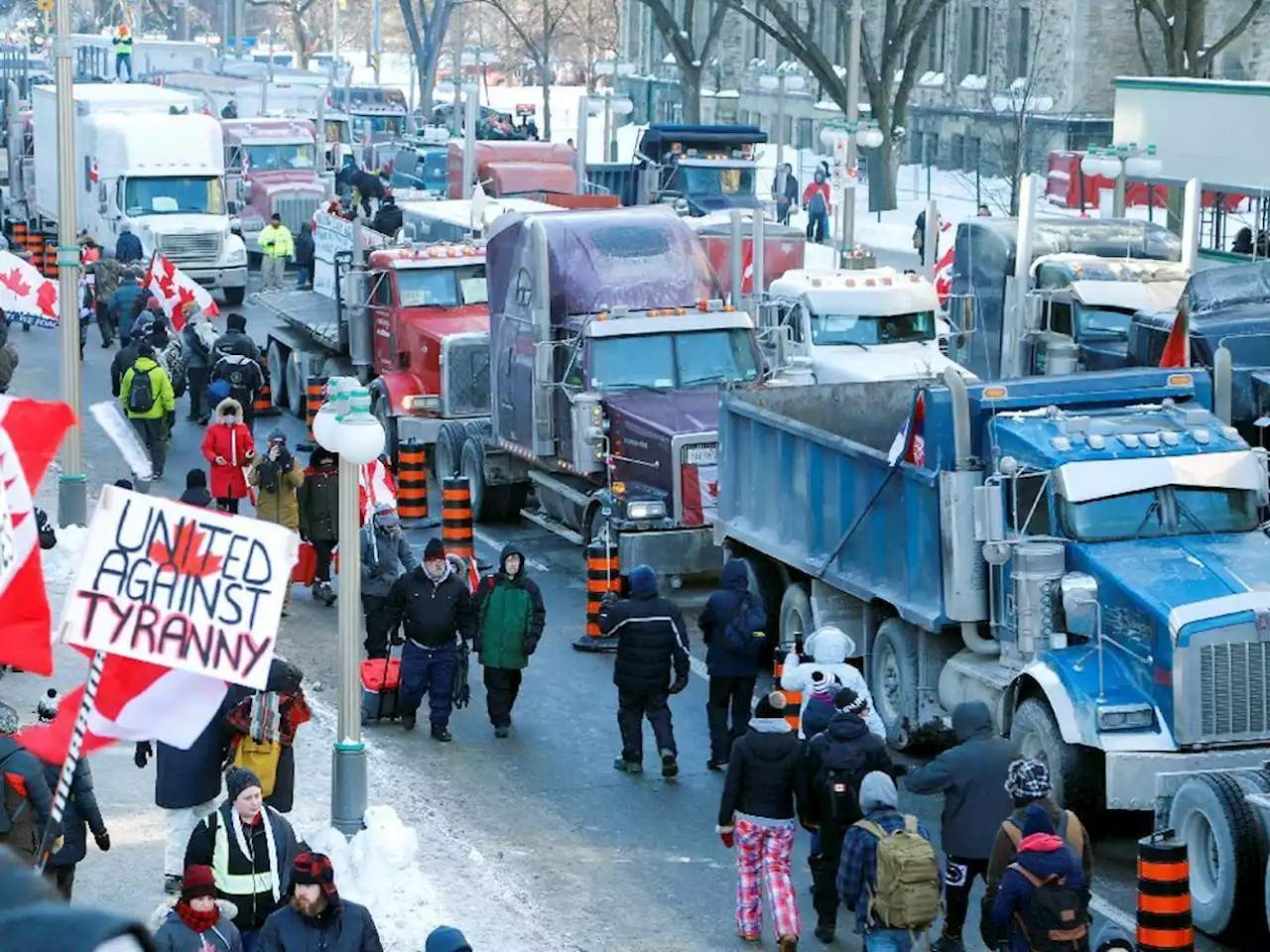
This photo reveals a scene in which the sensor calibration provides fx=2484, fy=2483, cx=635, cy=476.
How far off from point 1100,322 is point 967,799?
13791 mm

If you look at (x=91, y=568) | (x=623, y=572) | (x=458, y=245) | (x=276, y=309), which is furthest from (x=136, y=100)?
(x=91, y=568)

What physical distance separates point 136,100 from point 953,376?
34189 mm

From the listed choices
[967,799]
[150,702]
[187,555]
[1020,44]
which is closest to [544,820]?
[967,799]

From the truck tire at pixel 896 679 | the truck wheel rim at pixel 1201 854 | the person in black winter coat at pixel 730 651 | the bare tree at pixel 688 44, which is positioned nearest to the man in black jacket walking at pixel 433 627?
the person in black winter coat at pixel 730 651

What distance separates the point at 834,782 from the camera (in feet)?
40.8

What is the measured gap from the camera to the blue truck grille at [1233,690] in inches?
514

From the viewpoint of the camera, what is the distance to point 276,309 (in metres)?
30.7

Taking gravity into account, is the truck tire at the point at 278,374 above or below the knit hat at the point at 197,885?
below

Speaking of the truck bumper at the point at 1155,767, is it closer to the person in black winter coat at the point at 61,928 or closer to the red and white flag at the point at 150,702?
the red and white flag at the point at 150,702

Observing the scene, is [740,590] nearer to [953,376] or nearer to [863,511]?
[863,511]

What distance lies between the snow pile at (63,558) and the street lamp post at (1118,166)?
69.3 feet

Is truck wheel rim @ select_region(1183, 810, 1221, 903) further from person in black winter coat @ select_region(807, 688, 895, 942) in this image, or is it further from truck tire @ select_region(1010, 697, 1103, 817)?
person in black winter coat @ select_region(807, 688, 895, 942)

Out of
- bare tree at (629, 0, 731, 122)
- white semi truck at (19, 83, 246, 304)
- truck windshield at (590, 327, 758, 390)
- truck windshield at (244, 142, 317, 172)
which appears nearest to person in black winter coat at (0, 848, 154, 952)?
truck windshield at (590, 327, 758, 390)

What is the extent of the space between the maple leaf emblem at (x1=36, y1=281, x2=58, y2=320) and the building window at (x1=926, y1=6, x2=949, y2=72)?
1868 inches
